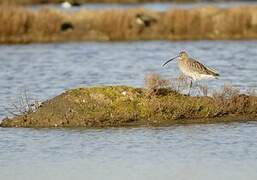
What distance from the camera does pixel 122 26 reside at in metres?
32.7

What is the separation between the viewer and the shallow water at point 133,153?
11000 mm

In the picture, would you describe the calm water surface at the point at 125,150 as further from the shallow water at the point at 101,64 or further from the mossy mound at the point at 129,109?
the mossy mound at the point at 129,109

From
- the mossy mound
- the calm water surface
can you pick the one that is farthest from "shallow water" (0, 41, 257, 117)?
the mossy mound

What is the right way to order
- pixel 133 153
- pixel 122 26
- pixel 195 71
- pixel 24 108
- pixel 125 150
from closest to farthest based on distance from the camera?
pixel 133 153, pixel 125 150, pixel 24 108, pixel 195 71, pixel 122 26

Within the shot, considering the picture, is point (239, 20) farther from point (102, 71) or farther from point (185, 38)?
point (102, 71)

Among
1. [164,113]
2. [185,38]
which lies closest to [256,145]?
[164,113]

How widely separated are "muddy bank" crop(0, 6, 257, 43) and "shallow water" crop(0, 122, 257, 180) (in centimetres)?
1837

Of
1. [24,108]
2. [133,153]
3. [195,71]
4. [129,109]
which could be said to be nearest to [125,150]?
[133,153]

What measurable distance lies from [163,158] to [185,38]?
20505mm

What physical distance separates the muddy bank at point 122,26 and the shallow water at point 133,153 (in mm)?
18375

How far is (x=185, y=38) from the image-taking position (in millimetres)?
32125

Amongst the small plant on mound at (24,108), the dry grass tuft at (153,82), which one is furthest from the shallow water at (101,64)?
the dry grass tuft at (153,82)

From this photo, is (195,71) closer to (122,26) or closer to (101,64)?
(101,64)

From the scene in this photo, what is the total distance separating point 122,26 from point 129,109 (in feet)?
60.7
